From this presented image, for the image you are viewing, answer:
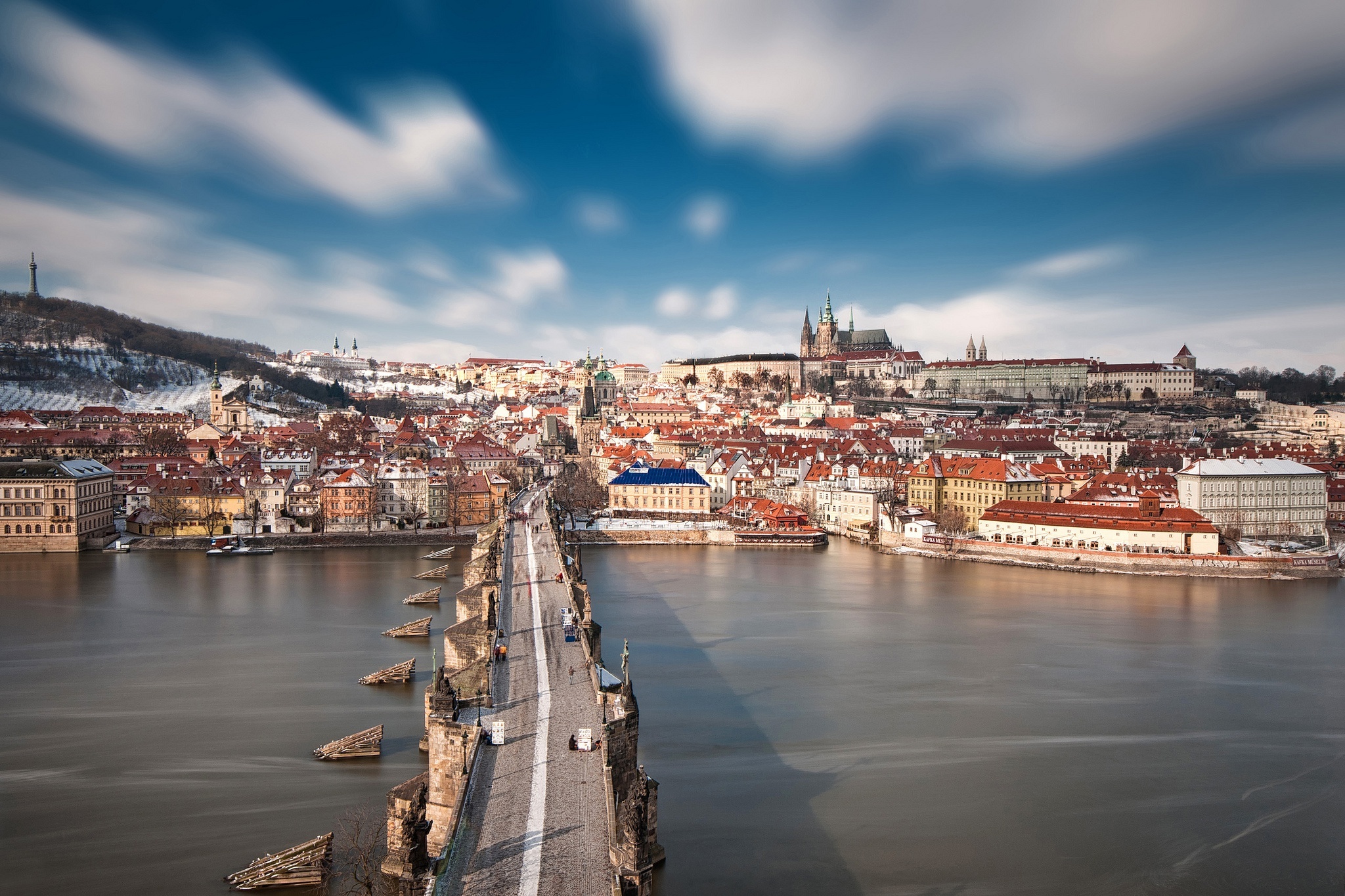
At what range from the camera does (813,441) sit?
107ft

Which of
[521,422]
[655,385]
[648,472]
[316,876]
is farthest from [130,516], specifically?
[655,385]

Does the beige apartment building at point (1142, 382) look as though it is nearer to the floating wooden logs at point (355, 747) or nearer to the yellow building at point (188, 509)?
the yellow building at point (188, 509)

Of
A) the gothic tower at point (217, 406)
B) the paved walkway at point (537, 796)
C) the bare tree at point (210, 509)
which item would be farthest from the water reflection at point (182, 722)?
the gothic tower at point (217, 406)

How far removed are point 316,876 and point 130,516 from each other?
19219 mm

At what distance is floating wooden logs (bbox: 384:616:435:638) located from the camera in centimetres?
1141

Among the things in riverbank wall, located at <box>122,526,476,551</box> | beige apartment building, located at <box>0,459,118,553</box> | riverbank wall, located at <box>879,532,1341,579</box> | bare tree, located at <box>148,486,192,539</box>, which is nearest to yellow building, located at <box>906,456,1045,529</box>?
riverbank wall, located at <box>879,532,1341,579</box>

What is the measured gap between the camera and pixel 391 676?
9.40 m

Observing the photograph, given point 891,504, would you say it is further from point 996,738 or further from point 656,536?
point 996,738

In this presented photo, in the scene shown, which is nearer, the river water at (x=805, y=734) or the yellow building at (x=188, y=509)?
the river water at (x=805, y=734)

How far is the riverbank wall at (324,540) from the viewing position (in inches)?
779

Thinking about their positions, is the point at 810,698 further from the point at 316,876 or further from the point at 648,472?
the point at 648,472

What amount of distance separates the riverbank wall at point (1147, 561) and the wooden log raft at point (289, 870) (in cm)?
1576

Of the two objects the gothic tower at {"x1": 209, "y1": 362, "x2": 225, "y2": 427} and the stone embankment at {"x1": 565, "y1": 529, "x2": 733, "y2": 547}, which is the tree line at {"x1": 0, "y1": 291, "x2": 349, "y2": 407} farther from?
the stone embankment at {"x1": 565, "y1": 529, "x2": 733, "y2": 547}

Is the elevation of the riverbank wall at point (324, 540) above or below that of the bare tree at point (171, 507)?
below
